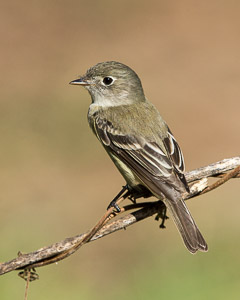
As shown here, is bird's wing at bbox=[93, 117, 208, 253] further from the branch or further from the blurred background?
the blurred background

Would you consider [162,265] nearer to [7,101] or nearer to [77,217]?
[77,217]

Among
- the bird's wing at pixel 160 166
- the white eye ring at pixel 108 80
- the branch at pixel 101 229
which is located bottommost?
the branch at pixel 101 229

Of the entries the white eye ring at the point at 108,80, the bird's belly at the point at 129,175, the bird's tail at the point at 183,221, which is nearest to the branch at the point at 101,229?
the bird's tail at the point at 183,221

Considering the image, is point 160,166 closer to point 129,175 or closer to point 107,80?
point 129,175

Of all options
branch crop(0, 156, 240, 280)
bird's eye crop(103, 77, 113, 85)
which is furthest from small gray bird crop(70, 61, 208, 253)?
branch crop(0, 156, 240, 280)

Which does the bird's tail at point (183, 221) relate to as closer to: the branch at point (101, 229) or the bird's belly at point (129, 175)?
the branch at point (101, 229)

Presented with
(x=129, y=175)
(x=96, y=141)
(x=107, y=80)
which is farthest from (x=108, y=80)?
(x=96, y=141)
